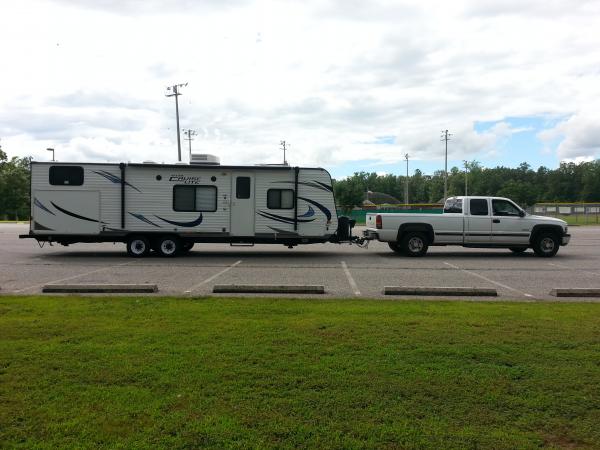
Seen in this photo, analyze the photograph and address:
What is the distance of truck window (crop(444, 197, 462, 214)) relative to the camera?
17453mm

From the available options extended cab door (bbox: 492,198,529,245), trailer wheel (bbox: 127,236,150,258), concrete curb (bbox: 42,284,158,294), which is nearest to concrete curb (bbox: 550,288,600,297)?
concrete curb (bbox: 42,284,158,294)

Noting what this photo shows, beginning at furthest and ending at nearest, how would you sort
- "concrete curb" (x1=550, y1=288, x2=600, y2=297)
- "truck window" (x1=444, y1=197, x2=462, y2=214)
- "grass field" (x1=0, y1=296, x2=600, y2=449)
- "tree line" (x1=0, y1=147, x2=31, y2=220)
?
"tree line" (x1=0, y1=147, x2=31, y2=220) < "truck window" (x1=444, y1=197, x2=462, y2=214) < "concrete curb" (x1=550, y1=288, x2=600, y2=297) < "grass field" (x1=0, y1=296, x2=600, y2=449)

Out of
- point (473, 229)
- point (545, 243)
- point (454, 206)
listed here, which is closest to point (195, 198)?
point (454, 206)

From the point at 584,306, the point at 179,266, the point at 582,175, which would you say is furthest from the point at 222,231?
the point at 582,175

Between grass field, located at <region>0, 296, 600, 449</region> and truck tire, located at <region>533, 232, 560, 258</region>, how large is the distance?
11.1 m

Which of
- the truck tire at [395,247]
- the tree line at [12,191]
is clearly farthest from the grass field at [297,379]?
the tree line at [12,191]

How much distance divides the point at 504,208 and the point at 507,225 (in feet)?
1.98

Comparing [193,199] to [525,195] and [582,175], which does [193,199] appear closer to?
[525,195]

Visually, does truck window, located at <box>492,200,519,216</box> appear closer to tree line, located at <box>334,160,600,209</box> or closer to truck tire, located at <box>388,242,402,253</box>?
truck tire, located at <box>388,242,402,253</box>

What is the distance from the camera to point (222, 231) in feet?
53.5

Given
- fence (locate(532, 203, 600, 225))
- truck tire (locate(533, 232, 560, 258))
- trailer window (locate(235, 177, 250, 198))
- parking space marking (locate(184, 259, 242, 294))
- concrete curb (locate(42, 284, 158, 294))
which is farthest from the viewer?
fence (locate(532, 203, 600, 225))

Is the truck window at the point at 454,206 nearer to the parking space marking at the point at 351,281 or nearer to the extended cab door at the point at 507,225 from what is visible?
the extended cab door at the point at 507,225

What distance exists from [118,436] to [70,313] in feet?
13.2

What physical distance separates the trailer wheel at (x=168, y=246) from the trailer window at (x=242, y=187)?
246 cm
